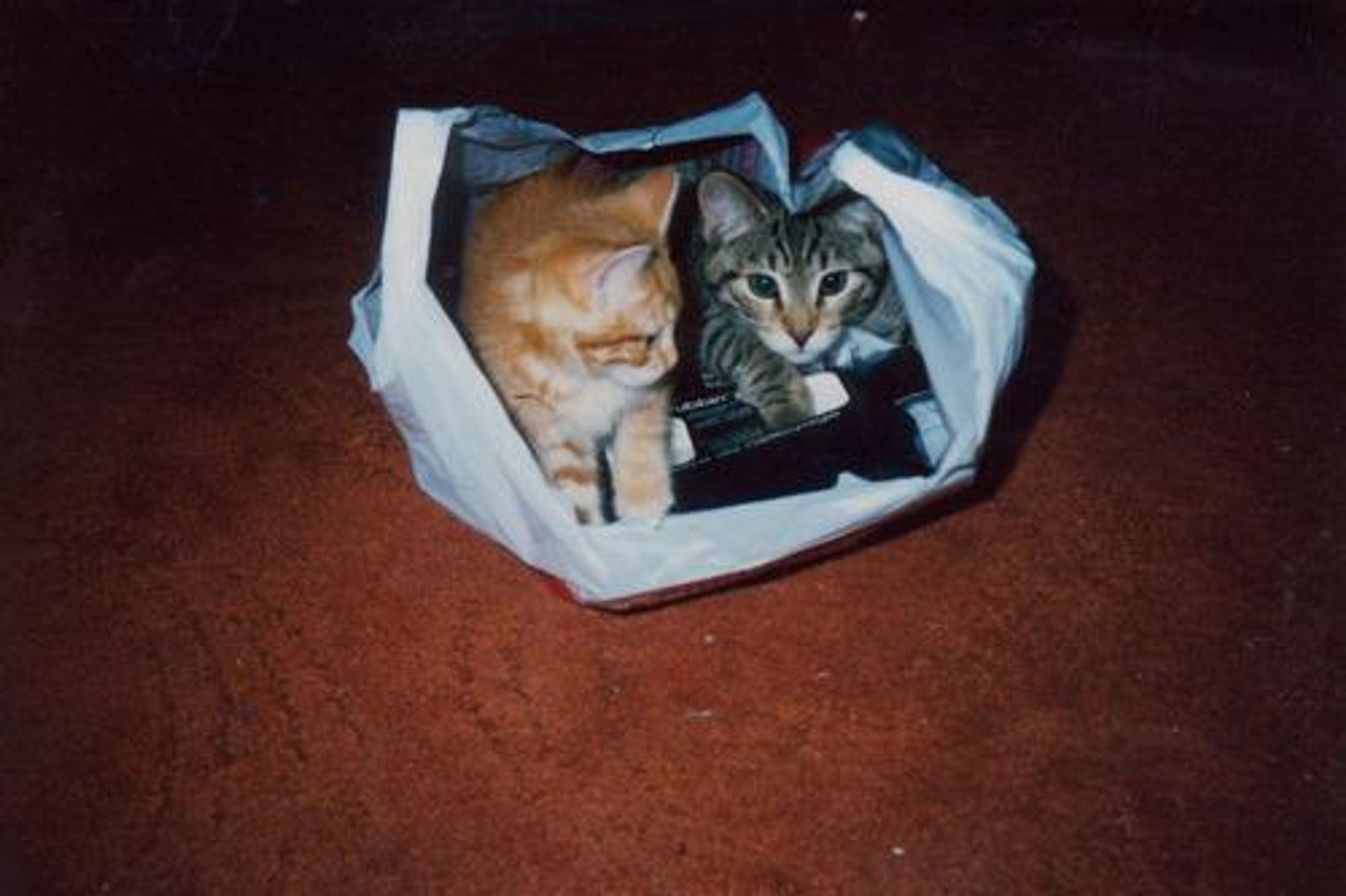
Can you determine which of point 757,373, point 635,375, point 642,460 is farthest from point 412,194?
point 757,373

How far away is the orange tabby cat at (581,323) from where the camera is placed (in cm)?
86

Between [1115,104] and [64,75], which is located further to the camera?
[64,75]

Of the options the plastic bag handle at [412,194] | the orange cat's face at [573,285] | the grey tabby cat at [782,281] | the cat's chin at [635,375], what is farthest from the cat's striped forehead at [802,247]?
the plastic bag handle at [412,194]

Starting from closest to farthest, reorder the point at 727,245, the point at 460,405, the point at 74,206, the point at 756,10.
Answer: the point at 460,405 < the point at 727,245 < the point at 74,206 < the point at 756,10

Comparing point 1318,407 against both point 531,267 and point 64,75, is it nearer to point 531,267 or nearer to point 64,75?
point 531,267

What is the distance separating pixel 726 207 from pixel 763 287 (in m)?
0.10

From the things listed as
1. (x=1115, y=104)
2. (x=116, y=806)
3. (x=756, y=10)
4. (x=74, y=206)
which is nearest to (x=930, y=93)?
(x=1115, y=104)

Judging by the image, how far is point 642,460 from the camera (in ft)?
3.25

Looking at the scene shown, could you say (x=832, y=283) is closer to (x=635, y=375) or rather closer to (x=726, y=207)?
(x=726, y=207)

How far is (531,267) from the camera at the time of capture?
2.94 ft

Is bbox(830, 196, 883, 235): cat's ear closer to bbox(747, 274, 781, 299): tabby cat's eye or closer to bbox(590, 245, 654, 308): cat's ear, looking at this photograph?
bbox(747, 274, 781, 299): tabby cat's eye

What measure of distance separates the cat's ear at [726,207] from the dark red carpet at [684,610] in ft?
1.30

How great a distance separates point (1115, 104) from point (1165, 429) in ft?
2.66

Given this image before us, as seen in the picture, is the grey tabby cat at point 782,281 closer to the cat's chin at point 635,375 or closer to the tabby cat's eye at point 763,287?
the tabby cat's eye at point 763,287
